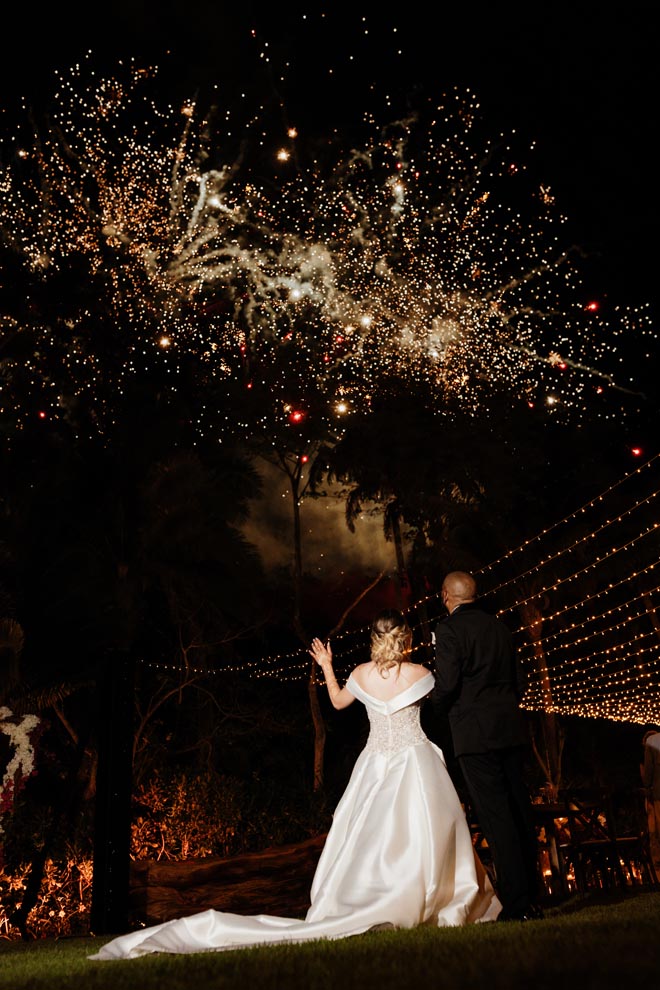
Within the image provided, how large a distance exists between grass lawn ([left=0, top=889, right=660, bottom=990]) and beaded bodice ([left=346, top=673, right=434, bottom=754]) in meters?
1.11

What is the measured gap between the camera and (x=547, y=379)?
17438 millimetres

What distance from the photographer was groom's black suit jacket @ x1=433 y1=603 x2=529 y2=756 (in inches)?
177

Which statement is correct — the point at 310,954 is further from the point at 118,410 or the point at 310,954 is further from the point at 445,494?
the point at 445,494

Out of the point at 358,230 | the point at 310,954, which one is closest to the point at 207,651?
the point at 358,230

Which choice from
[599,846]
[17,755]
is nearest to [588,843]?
[599,846]

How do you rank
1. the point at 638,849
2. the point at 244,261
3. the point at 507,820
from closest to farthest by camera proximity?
the point at 507,820 < the point at 638,849 < the point at 244,261

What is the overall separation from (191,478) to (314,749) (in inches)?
250

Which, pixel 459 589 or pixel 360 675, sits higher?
pixel 459 589

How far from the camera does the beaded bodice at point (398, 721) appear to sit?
4.90 m

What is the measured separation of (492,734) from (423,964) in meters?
1.85

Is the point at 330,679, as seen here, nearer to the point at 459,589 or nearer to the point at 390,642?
the point at 390,642

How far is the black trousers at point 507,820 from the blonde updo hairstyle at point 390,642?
75cm

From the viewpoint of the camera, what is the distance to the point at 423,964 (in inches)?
106

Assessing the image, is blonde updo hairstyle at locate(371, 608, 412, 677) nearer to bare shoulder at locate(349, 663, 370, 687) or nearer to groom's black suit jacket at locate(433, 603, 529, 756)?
bare shoulder at locate(349, 663, 370, 687)
